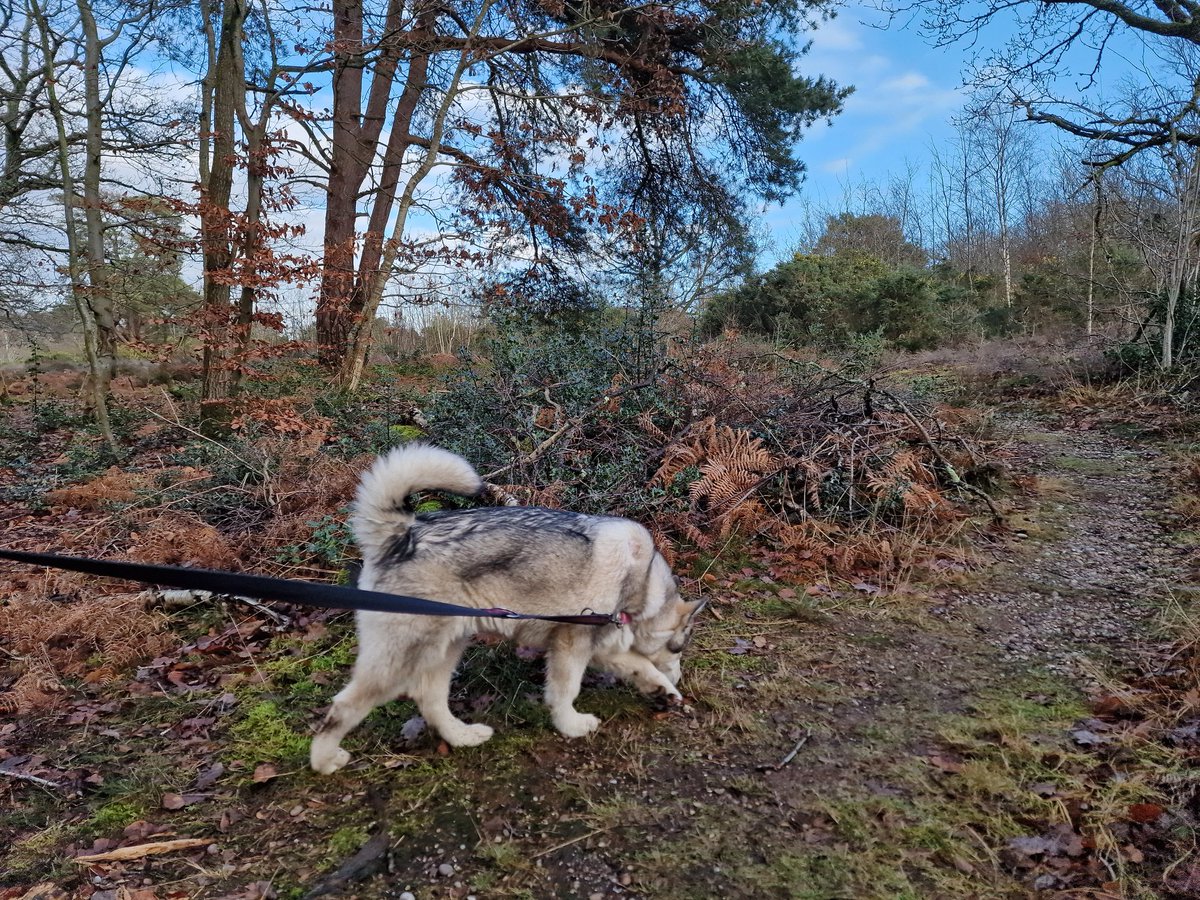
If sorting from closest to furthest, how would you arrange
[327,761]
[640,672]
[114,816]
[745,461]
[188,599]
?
[114,816] < [327,761] < [640,672] < [188,599] < [745,461]

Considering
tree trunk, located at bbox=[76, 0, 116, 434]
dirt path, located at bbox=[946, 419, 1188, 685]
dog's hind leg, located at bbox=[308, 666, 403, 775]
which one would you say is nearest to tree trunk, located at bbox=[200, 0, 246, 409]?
tree trunk, located at bbox=[76, 0, 116, 434]

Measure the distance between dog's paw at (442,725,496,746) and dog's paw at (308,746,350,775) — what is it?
1.74 ft

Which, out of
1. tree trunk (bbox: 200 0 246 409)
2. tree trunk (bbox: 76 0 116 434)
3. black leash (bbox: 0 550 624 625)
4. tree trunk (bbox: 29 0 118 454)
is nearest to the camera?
black leash (bbox: 0 550 624 625)

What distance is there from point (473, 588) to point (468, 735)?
33.0 inches

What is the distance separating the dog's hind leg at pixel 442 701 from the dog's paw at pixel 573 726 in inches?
15.4

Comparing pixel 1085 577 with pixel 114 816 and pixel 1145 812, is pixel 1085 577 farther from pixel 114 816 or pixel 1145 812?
pixel 114 816

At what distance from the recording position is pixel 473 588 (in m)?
3.28

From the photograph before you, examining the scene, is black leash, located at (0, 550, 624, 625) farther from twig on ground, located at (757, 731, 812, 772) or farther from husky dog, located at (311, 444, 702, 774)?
twig on ground, located at (757, 731, 812, 772)

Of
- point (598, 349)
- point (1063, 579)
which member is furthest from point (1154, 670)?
point (598, 349)

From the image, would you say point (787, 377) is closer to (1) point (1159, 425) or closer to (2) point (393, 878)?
(1) point (1159, 425)

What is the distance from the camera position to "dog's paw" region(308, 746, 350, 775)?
3.18 m

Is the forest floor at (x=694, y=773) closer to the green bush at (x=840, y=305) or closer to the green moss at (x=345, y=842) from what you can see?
the green moss at (x=345, y=842)

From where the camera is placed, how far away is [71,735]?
3527 mm


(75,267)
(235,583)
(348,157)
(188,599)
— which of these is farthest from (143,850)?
(348,157)
